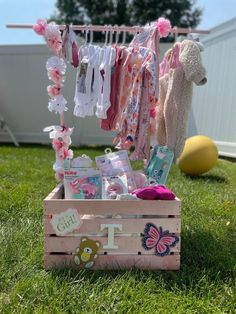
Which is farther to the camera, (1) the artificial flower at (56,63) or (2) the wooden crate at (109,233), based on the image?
(1) the artificial flower at (56,63)

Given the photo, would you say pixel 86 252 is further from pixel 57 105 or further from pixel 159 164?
pixel 57 105

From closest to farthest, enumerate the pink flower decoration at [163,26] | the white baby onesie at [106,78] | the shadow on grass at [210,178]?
the white baby onesie at [106,78] < the pink flower decoration at [163,26] < the shadow on grass at [210,178]

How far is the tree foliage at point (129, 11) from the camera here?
69.7 ft

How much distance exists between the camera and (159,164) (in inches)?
111

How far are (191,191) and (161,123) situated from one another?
140 centimetres

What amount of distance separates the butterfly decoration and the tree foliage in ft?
65.2

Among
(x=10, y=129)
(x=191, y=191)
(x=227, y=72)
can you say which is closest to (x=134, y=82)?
(x=191, y=191)

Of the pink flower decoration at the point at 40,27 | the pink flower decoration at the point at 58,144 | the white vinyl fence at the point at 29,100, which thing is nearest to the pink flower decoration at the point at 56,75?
the pink flower decoration at the point at 40,27

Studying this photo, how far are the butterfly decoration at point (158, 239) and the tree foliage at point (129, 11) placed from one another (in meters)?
19.9

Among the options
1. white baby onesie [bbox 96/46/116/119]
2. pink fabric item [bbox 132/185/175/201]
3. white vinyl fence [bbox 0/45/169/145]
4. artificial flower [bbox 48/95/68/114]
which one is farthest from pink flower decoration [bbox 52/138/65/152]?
white vinyl fence [bbox 0/45/169/145]

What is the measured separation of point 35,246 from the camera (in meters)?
2.59

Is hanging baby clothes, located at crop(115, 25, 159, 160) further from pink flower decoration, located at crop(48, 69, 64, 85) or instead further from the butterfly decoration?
the butterfly decoration

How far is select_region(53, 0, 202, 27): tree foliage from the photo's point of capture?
21250 mm

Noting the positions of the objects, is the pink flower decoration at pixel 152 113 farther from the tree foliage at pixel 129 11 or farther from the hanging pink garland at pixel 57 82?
the tree foliage at pixel 129 11
